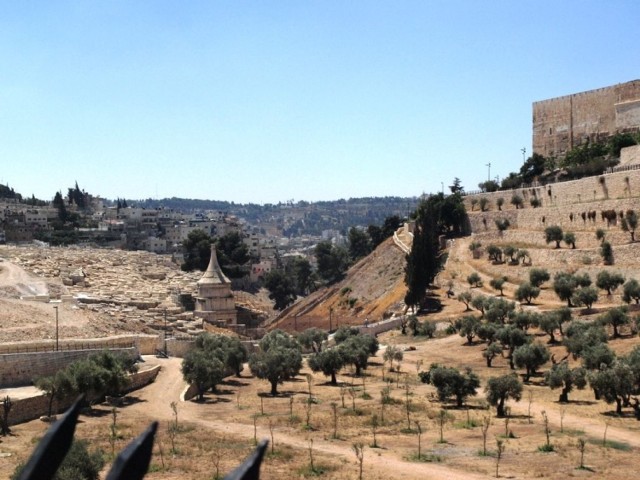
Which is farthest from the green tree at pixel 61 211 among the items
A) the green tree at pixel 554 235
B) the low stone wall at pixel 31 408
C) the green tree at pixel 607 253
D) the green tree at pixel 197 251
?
the low stone wall at pixel 31 408

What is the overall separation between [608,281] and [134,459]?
40.3 meters

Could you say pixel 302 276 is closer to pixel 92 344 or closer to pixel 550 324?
pixel 550 324

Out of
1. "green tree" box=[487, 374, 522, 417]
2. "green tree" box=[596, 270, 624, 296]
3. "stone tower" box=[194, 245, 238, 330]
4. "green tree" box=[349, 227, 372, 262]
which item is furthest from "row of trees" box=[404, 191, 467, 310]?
"green tree" box=[349, 227, 372, 262]

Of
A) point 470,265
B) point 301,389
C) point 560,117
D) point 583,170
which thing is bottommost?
point 301,389

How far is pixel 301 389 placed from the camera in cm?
3309

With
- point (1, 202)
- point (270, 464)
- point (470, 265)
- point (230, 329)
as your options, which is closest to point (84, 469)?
point (270, 464)

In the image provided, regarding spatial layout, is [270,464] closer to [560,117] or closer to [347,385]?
[347,385]

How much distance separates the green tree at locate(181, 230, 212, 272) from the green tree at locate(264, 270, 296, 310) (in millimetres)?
7522

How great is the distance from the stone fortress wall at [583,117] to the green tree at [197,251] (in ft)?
98.9

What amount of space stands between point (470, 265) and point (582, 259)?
9.80 metres

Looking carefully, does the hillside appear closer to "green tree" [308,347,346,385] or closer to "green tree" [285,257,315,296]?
"green tree" [308,347,346,385]

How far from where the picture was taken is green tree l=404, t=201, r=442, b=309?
48969 mm

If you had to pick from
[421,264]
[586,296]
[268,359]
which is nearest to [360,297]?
[421,264]

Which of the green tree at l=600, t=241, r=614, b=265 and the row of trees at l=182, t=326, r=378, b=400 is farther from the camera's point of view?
the green tree at l=600, t=241, r=614, b=265
